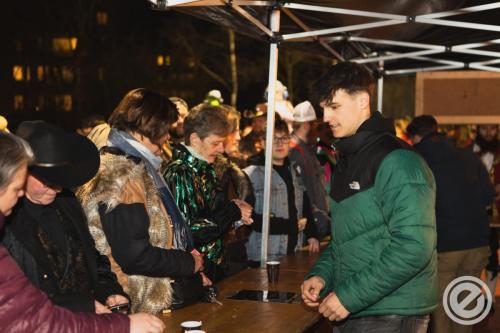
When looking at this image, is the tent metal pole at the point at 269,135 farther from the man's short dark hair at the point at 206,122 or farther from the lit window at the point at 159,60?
the lit window at the point at 159,60

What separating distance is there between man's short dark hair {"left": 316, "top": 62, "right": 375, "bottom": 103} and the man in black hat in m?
1.07

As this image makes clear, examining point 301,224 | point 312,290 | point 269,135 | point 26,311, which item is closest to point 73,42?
point 301,224

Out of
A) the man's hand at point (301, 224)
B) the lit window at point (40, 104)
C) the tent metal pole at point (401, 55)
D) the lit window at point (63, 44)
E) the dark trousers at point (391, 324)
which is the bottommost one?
the man's hand at point (301, 224)

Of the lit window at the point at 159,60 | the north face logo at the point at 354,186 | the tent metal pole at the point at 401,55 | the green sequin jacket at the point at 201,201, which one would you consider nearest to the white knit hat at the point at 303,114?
the tent metal pole at the point at 401,55

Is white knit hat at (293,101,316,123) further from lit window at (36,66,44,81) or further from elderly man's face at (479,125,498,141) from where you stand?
lit window at (36,66,44,81)

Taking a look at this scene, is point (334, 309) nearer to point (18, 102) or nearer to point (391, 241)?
point (391, 241)

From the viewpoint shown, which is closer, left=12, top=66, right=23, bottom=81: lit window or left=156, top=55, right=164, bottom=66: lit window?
left=12, top=66, right=23, bottom=81: lit window

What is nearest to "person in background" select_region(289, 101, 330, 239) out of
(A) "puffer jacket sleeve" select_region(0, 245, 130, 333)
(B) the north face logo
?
(B) the north face logo

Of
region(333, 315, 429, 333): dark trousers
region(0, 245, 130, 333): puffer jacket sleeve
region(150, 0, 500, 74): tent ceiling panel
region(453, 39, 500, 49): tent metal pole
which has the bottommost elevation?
region(333, 315, 429, 333): dark trousers

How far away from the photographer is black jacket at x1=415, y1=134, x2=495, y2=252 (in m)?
6.17

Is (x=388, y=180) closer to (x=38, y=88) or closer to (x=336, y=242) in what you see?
(x=336, y=242)

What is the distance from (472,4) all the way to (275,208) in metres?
2.36

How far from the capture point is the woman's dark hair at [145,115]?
3.86m

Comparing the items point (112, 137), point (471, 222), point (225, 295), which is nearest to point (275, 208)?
point (471, 222)
